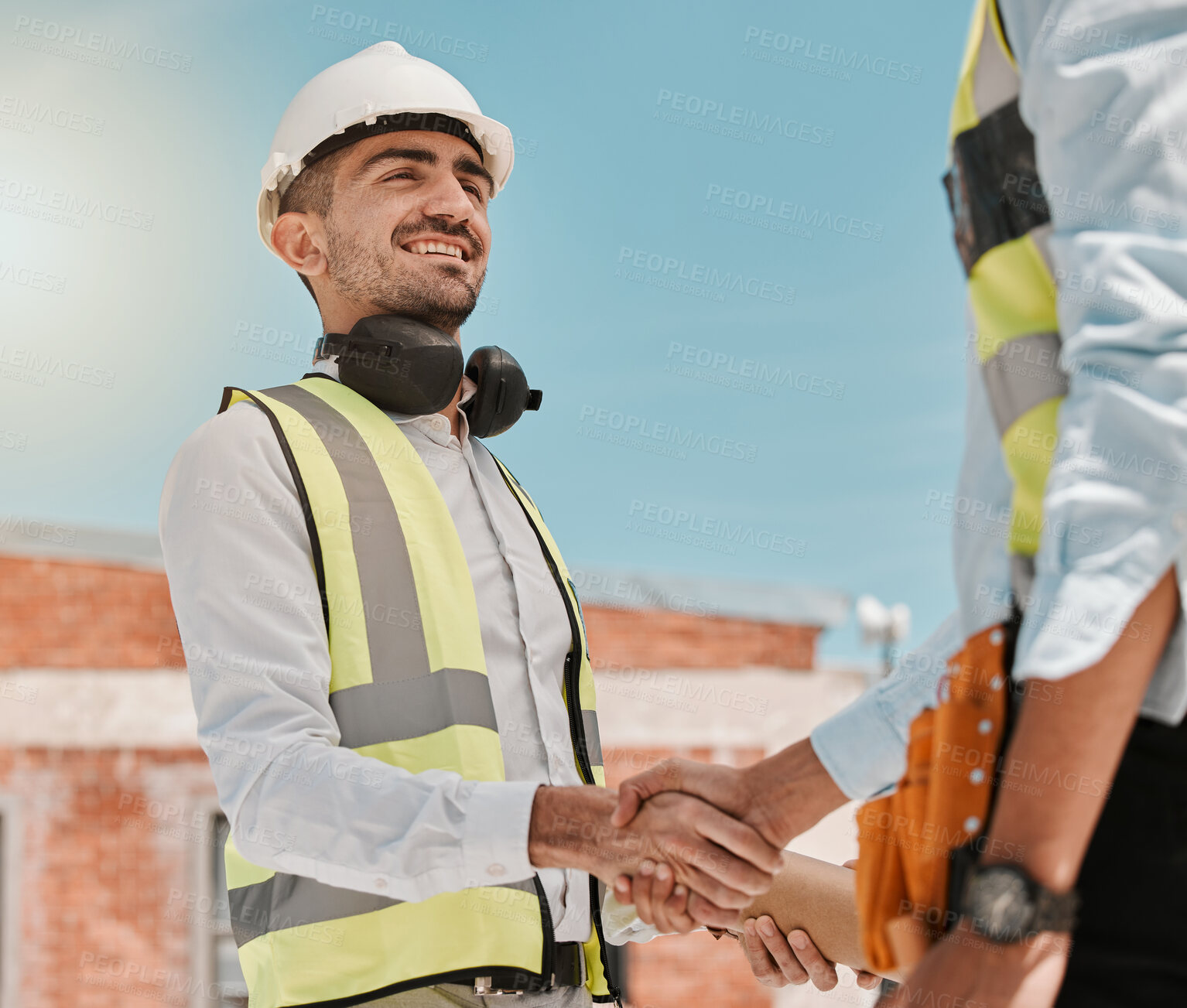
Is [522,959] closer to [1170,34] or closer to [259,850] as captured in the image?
[259,850]

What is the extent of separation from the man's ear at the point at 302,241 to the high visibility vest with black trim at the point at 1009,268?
193 centimetres

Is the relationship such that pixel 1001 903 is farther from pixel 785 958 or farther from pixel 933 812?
pixel 785 958

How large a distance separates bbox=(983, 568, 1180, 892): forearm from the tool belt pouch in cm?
7

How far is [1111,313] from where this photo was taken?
3.43 feet

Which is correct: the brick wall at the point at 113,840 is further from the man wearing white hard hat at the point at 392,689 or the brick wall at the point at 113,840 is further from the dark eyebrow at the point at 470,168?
A: the man wearing white hard hat at the point at 392,689

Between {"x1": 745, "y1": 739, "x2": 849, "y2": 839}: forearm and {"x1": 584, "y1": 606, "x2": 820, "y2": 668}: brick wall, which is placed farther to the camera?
{"x1": 584, "y1": 606, "x2": 820, "y2": 668}: brick wall

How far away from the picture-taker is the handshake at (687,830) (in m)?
1.98

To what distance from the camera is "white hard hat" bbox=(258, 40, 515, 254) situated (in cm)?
282

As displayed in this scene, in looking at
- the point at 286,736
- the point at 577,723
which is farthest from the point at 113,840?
the point at 286,736

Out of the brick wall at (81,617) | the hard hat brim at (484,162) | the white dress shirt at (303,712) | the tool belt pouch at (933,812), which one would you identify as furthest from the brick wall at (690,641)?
the tool belt pouch at (933,812)

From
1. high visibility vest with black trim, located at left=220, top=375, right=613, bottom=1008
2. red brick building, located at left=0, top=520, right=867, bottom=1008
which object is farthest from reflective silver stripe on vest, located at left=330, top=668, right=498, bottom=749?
red brick building, located at left=0, top=520, right=867, bottom=1008

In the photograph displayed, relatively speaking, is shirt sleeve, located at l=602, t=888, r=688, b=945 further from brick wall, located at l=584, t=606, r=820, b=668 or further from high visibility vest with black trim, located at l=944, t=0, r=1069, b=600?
brick wall, located at l=584, t=606, r=820, b=668

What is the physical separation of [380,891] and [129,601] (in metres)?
8.80

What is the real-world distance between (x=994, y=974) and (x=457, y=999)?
→ 129 centimetres
